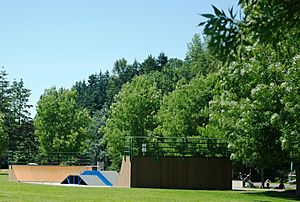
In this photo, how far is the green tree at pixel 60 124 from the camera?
57500 millimetres

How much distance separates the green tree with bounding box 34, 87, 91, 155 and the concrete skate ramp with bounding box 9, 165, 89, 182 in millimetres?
10692

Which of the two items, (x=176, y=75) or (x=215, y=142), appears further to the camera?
(x=176, y=75)

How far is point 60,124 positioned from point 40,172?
13.3 metres

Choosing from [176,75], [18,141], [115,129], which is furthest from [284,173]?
[18,141]

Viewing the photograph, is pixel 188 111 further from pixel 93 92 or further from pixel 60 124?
pixel 93 92

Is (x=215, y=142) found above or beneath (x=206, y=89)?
beneath

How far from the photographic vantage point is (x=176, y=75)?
89.9 meters

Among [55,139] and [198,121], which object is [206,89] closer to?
[198,121]

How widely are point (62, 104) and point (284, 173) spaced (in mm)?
24383

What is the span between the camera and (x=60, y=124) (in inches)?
2317

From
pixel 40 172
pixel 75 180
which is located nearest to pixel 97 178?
pixel 75 180

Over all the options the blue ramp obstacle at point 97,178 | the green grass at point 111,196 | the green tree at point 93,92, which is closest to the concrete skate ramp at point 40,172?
the blue ramp obstacle at point 97,178

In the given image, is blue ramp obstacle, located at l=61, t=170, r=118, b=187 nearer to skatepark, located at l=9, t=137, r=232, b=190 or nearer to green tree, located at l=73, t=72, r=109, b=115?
skatepark, located at l=9, t=137, r=232, b=190

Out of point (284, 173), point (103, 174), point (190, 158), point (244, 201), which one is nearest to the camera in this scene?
point (244, 201)
